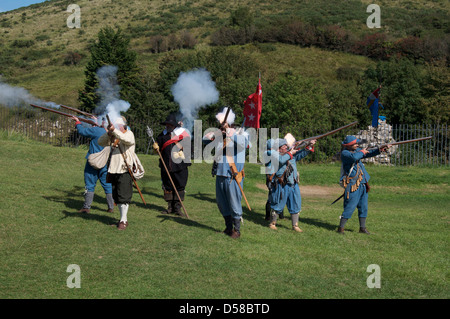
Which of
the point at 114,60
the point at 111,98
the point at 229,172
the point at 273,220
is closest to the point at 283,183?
the point at 273,220

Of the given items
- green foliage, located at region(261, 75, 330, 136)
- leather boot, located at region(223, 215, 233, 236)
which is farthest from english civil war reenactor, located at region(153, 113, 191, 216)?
green foliage, located at region(261, 75, 330, 136)

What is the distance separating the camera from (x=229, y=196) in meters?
8.45

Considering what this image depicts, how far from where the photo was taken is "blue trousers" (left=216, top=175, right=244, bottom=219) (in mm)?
8430

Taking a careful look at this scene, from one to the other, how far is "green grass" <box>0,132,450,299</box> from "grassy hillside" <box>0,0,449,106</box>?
3273 cm

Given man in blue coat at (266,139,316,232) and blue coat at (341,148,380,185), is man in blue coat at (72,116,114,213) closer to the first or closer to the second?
man in blue coat at (266,139,316,232)

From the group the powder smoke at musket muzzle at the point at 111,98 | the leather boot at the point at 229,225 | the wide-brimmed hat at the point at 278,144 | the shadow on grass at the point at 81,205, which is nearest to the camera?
the leather boot at the point at 229,225

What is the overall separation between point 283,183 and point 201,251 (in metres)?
2.79

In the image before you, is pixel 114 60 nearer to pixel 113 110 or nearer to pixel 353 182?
pixel 113 110

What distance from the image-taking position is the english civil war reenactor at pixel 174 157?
1037cm

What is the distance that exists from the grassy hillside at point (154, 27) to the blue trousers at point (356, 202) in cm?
3490

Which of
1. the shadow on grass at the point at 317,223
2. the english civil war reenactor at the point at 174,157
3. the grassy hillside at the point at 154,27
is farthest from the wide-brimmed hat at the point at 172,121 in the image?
the grassy hillside at the point at 154,27

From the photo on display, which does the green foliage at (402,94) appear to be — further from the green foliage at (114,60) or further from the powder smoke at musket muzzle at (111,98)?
the powder smoke at musket muzzle at (111,98)
